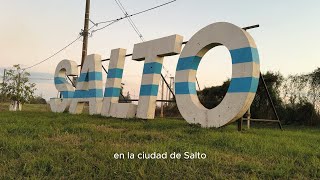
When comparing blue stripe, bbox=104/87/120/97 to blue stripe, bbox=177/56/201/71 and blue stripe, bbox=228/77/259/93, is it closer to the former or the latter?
blue stripe, bbox=177/56/201/71

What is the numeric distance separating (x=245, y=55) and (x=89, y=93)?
7.79 m

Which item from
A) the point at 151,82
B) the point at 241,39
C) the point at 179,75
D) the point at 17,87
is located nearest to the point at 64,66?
the point at 17,87

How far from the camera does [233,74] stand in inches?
356

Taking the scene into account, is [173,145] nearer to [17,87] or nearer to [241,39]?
[241,39]

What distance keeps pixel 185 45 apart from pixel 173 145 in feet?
16.4

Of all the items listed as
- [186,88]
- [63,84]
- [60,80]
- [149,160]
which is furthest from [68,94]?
[149,160]

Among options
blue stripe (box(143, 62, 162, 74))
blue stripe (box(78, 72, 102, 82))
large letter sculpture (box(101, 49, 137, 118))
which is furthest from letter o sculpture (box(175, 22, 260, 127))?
blue stripe (box(78, 72, 102, 82))

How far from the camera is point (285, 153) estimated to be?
600cm

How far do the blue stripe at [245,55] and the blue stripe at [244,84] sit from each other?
47cm

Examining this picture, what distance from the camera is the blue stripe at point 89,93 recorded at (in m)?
14.2

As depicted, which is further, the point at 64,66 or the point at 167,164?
the point at 64,66

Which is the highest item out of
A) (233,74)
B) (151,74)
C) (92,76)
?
(92,76)

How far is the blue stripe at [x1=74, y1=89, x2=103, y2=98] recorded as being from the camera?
14211 mm

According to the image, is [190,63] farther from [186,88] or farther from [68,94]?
[68,94]
